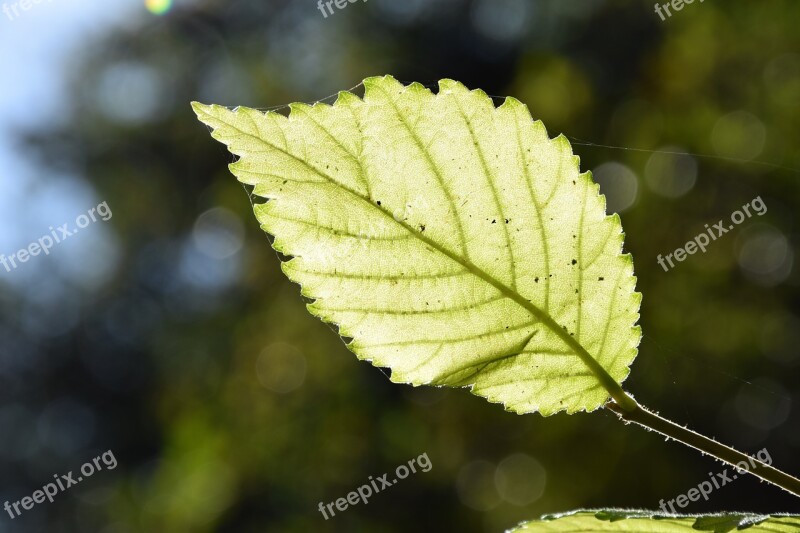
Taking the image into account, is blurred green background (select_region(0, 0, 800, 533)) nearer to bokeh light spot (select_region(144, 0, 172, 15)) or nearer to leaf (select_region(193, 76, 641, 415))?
bokeh light spot (select_region(144, 0, 172, 15))

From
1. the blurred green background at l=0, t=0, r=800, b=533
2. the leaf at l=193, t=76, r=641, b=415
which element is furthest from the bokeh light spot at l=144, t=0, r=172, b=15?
the leaf at l=193, t=76, r=641, b=415

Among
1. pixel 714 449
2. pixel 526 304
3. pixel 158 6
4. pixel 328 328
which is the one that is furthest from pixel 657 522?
pixel 158 6

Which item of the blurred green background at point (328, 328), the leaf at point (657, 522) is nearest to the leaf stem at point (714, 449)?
the leaf at point (657, 522)

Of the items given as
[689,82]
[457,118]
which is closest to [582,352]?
[457,118]

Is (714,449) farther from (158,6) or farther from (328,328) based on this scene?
(158,6)

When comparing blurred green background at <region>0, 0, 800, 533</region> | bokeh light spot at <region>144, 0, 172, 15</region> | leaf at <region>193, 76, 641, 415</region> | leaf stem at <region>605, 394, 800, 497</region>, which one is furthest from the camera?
bokeh light spot at <region>144, 0, 172, 15</region>

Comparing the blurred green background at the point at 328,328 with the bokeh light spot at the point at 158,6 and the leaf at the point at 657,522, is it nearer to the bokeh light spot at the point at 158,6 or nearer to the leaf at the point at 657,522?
the bokeh light spot at the point at 158,6

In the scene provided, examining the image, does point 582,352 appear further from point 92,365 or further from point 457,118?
point 92,365

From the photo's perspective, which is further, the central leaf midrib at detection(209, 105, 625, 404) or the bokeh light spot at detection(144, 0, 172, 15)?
the bokeh light spot at detection(144, 0, 172, 15)
